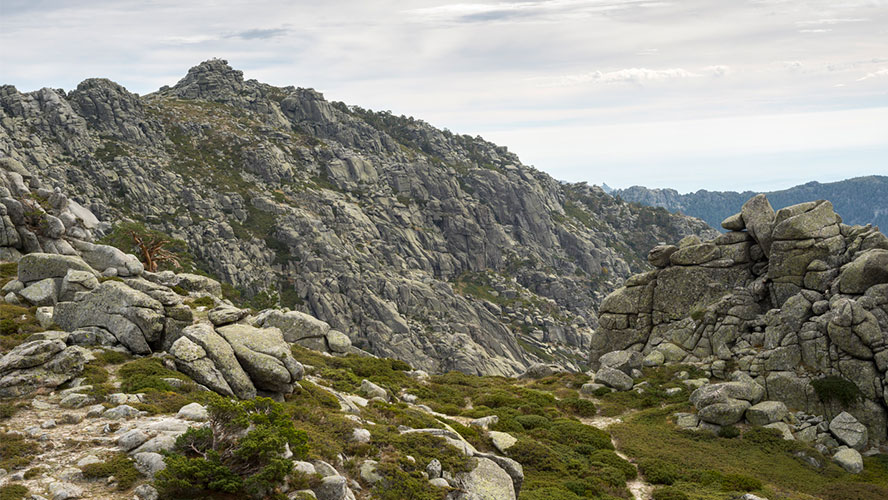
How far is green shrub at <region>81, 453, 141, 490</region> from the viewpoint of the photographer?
16844mm

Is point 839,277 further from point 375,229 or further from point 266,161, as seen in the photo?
point 266,161

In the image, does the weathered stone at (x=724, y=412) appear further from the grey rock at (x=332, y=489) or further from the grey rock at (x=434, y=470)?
the grey rock at (x=332, y=489)

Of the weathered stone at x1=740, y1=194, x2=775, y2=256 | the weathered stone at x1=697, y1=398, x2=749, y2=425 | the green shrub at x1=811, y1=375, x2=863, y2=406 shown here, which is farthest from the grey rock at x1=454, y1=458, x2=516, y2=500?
the weathered stone at x1=740, y1=194, x2=775, y2=256

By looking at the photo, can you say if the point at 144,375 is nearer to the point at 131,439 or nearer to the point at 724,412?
the point at 131,439

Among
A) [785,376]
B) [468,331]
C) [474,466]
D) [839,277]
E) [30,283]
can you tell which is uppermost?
[30,283]

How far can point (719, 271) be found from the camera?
57.8m

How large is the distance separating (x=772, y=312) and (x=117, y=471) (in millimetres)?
53420

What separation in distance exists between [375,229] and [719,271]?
139 meters

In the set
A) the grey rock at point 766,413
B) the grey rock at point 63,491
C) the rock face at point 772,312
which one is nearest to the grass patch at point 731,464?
the grey rock at point 766,413

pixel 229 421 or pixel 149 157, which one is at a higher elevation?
pixel 149 157

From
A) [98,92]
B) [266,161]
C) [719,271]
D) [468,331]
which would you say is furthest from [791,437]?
[98,92]

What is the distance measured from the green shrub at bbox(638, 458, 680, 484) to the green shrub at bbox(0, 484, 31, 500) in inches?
1218

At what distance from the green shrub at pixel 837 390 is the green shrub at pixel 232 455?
42006 mm

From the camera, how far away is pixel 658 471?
3241 centimetres
